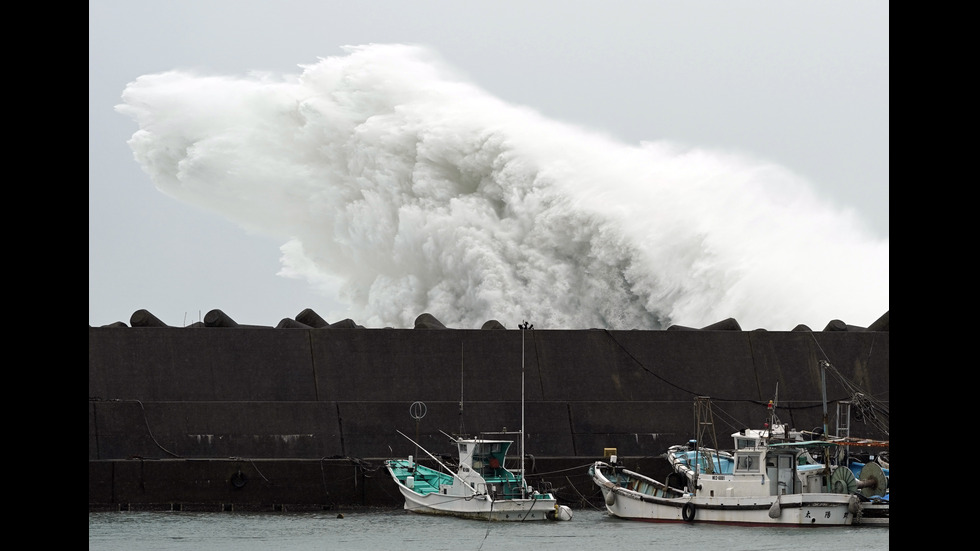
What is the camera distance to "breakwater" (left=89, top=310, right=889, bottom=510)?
22625 mm

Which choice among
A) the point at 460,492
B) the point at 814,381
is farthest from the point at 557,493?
the point at 814,381

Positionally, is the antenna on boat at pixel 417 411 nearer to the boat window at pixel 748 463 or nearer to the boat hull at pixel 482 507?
the boat hull at pixel 482 507

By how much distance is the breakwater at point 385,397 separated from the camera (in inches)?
891

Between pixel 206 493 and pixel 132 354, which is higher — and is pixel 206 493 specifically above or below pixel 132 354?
below

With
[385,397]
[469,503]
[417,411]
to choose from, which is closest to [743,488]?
[469,503]

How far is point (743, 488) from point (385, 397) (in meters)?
7.13

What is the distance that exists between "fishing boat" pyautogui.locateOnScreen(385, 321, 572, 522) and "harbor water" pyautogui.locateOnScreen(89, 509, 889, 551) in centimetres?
27

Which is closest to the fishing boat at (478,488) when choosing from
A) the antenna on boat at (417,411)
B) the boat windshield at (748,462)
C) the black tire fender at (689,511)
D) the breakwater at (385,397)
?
the breakwater at (385,397)

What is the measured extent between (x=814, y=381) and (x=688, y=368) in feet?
8.61
